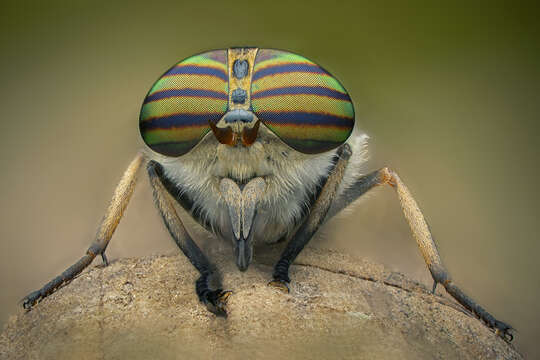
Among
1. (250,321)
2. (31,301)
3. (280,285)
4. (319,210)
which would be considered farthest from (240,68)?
(31,301)

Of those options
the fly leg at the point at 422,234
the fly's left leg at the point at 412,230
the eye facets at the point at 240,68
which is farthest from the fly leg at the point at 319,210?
the eye facets at the point at 240,68

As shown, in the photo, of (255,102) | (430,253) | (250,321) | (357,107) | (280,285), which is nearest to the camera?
(250,321)

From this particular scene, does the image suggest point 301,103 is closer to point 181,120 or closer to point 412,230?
point 181,120

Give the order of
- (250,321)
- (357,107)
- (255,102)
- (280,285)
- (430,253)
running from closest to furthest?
(250,321) → (280,285) → (255,102) → (430,253) → (357,107)

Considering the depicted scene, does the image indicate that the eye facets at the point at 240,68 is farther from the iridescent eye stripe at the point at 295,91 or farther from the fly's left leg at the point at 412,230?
the fly's left leg at the point at 412,230

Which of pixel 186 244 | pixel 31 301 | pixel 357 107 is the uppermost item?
pixel 357 107

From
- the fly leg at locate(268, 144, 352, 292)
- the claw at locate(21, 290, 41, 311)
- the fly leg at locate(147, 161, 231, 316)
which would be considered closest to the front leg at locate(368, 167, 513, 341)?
the fly leg at locate(268, 144, 352, 292)

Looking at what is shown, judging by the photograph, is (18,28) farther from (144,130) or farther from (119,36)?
(144,130)

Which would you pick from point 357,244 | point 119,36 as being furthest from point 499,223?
point 119,36
